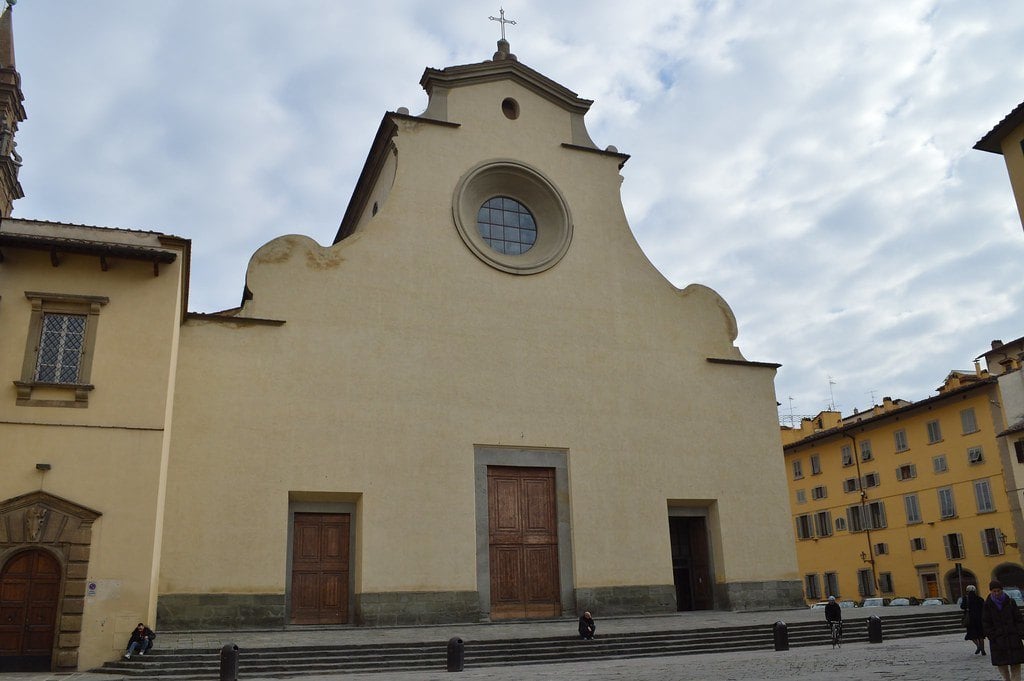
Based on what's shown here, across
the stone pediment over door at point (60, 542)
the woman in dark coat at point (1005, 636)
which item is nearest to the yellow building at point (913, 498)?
the woman in dark coat at point (1005, 636)

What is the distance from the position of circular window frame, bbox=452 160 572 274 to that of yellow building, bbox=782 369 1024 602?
20.0 m

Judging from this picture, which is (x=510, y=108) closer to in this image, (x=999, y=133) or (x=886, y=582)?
(x=999, y=133)

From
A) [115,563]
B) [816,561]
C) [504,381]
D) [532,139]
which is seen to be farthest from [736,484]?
[816,561]

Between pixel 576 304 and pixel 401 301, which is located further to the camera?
pixel 576 304

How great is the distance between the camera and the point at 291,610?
17.7m

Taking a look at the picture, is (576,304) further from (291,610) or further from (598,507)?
(291,610)

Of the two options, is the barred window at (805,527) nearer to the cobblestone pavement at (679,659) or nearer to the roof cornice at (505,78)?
the cobblestone pavement at (679,659)

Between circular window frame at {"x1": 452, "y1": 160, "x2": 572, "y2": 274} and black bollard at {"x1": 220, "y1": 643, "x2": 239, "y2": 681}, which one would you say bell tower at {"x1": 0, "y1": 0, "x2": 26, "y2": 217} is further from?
black bollard at {"x1": 220, "y1": 643, "x2": 239, "y2": 681}

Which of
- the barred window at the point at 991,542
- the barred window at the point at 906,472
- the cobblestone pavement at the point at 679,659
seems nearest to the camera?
the cobblestone pavement at the point at 679,659

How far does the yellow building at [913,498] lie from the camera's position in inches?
1289

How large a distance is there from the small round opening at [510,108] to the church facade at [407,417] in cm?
22

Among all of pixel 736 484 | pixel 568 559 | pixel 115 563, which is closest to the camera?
pixel 115 563

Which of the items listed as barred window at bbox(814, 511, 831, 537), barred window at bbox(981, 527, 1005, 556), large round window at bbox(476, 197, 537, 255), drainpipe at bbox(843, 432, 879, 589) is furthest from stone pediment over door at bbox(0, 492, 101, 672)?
barred window at bbox(814, 511, 831, 537)

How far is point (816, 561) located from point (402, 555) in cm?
2986
